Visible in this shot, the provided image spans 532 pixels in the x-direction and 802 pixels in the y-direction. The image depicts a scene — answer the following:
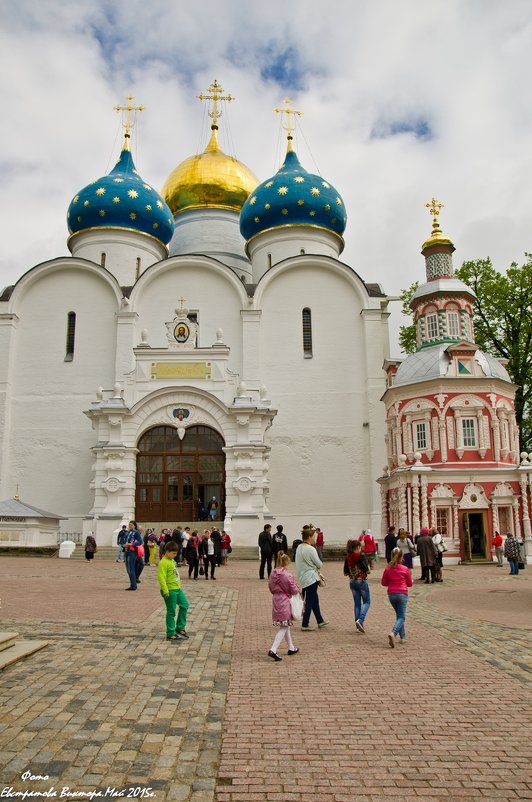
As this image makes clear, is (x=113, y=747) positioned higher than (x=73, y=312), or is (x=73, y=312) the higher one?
(x=73, y=312)

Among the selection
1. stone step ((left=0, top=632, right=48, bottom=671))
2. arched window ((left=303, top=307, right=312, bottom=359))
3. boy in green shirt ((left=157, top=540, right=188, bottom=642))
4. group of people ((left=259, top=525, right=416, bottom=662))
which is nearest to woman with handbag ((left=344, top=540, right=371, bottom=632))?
group of people ((left=259, top=525, right=416, bottom=662))

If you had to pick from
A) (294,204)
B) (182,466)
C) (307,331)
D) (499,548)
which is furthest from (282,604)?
(294,204)

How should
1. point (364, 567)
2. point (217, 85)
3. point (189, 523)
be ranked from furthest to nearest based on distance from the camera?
point (217, 85)
point (189, 523)
point (364, 567)

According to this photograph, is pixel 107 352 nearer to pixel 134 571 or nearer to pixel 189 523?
pixel 189 523

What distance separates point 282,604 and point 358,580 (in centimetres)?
193

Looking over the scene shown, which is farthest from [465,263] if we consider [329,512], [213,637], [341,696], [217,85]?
[341,696]

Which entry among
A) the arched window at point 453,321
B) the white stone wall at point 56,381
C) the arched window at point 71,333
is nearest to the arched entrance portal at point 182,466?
the white stone wall at point 56,381

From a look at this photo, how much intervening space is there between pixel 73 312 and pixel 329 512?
1398 centimetres

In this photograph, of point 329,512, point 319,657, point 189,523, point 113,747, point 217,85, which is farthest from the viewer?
point 217,85

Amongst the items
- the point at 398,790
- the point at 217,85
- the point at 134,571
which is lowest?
the point at 398,790

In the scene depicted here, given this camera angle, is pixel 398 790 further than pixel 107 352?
No

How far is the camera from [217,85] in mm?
42094

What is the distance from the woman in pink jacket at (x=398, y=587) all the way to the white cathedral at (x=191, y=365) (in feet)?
55.0

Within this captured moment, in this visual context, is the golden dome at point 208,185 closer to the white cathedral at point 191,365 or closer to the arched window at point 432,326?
the white cathedral at point 191,365
